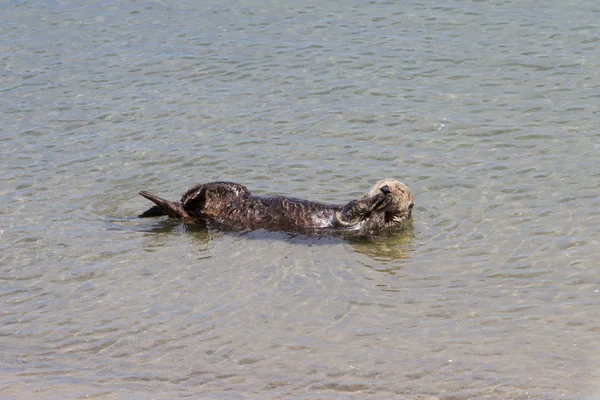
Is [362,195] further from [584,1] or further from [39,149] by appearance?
[584,1]

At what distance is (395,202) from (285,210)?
1131 millimetres

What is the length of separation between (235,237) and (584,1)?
28.9 feet

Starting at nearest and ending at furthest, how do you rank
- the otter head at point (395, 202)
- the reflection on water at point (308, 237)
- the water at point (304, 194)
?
the water at point (304, 194)
the reflection on water at point (308, 237)
the otter head at point (395, 202)

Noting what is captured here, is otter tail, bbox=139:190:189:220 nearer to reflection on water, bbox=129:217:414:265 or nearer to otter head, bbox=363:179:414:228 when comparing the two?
reflection on water, bbox=129:217:414:265

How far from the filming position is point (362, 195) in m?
9.85

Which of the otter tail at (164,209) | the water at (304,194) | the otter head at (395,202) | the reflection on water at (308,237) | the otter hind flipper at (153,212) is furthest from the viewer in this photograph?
Result: the otter hind flipper at (153,212)

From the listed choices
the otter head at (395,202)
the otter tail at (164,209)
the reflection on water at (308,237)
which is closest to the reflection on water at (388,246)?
the reflection on water at (308,237)

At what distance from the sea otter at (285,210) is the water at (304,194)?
0.24 metres

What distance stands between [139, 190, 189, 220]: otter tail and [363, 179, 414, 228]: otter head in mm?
1979

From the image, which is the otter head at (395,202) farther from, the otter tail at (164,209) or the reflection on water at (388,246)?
the otter tail at (164,209)

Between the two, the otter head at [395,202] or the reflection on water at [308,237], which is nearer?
the reflection on water at [308,237]

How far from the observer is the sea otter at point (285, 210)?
9.20 metres

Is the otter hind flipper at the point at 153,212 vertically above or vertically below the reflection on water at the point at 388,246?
above

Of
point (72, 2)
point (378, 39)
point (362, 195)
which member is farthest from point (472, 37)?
point (72, 2)
